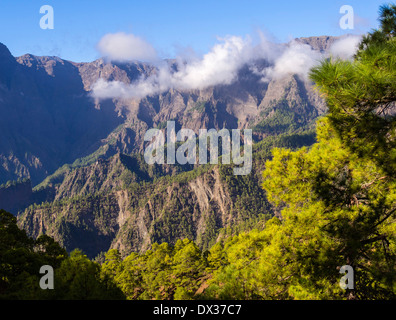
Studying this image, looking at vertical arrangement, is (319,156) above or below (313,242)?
above

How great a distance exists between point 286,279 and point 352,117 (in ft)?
22.8

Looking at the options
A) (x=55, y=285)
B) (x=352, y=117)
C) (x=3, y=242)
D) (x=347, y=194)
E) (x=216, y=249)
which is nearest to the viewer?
(x=352, y=117)

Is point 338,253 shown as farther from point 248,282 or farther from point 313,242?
point 248,282

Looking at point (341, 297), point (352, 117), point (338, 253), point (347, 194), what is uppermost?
point (352, 117)

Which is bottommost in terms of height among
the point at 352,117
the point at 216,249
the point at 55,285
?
the point at 216,249

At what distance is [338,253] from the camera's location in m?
10.3

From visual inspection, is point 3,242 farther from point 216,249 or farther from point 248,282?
point 216,249

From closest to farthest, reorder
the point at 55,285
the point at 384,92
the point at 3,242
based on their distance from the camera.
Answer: the point at 384,92 < the point at 55,285 < the point at 3,242

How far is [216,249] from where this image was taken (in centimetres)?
4603

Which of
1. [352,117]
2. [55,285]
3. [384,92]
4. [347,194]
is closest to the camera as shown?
[384,92]

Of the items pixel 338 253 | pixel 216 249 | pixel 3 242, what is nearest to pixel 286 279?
pixel 338 253
